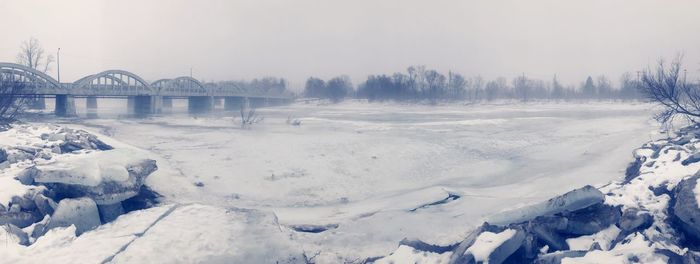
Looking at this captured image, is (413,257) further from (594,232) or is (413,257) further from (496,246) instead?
(594,232)

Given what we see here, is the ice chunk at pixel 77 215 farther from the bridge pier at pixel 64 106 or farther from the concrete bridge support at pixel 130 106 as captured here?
the concrete bridge support at pixel 130 106

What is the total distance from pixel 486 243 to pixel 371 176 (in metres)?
10.9

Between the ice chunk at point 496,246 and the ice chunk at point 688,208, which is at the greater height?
the ice chunk at point 688,208

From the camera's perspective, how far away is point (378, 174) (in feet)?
61.5

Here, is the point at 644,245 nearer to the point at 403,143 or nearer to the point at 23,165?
the point at 23,165

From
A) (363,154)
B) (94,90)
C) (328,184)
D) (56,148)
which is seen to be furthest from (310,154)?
(94,90)

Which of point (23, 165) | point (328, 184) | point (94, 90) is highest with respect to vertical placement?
point (94, 90)

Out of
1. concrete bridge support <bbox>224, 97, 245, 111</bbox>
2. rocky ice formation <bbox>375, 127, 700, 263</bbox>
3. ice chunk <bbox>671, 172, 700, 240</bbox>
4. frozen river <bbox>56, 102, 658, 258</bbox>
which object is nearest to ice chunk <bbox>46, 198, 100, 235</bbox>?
frozen river <bbox>56, 102, 658, 258</bbox>

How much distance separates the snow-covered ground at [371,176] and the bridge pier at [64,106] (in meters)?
18.2

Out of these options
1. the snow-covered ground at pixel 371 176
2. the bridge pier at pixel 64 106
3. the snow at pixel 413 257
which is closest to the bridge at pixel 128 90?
the bridge pier at pixel 64 106

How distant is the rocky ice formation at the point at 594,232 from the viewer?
7.19 metres

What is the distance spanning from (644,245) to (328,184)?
1117 centimetres

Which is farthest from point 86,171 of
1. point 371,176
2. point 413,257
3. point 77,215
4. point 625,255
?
point 625,255

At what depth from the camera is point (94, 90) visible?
47500 mm
